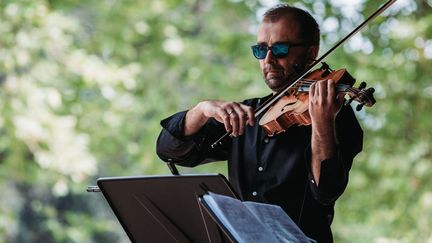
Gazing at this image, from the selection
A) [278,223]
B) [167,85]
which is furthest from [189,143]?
[167,85]

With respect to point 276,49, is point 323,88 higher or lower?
lower

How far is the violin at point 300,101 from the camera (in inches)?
85.2

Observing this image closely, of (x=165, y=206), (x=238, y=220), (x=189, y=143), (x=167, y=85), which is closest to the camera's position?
(x=238, y=220)

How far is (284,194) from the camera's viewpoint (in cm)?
232

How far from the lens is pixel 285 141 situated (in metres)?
2.38

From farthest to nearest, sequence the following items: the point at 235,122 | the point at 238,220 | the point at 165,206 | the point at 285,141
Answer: the point at 285,141 → the point at 235,122 → the point at 165,206 → the point at 238,220

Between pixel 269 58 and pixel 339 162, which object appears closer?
pixel 339 162

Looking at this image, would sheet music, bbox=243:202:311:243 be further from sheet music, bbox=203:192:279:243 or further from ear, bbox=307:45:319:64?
ear, bbox=307:45:319:64

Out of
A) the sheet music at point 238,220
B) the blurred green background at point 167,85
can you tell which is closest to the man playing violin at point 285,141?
the sheet music at point 238,220

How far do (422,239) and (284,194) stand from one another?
3.82 m

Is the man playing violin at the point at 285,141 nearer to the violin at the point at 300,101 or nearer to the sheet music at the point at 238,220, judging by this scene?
the violin at the point at 300,101

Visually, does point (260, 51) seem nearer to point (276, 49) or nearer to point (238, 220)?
point (276, 49)

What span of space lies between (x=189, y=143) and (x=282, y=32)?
392mm

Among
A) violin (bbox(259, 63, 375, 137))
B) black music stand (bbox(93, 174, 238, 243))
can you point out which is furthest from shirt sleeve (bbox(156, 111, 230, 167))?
black music stand (bbox(93, 174, 238, 243))
